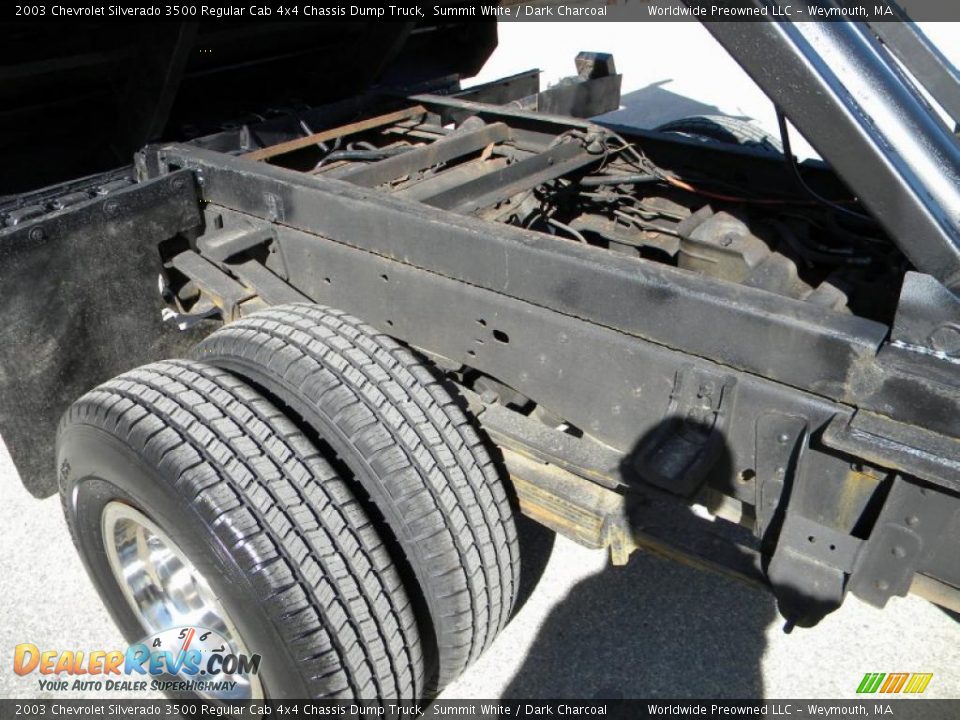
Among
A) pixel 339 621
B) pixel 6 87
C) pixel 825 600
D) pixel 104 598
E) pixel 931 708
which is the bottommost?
pixel 931 708

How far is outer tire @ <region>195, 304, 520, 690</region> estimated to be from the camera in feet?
5.69

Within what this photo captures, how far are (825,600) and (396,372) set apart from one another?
3.46 ft

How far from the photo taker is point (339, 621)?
1656 mm

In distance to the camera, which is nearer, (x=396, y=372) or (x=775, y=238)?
(x=396, y=372)

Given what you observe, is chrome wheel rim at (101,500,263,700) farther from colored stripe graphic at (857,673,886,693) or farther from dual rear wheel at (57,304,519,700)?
colored stripe graphic at (857,673,886,693)

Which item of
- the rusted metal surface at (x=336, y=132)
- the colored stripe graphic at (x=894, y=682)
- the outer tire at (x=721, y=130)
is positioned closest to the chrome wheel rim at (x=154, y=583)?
the rusted metal surface at (x=336, y=132)

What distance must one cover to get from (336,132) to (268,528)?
6.45 ft

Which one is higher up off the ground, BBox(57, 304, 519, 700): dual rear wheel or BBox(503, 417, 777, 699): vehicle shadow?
BBox(57, 304, 519, 700): dual rear wheel

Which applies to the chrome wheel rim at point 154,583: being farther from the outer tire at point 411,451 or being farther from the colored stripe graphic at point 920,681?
the colored stripe graphic at point 920,681

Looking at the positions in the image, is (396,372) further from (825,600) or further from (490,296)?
(825,600)

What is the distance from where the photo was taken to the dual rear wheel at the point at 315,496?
1.63m

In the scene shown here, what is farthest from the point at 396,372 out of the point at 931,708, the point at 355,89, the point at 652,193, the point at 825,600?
the point at 355,89

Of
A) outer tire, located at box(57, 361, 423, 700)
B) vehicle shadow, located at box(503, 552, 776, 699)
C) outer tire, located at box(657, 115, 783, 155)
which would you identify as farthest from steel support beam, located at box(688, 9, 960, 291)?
outer tire, located at box(657, 115, 783, 155)

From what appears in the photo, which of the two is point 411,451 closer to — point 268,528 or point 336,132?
point 268,528
